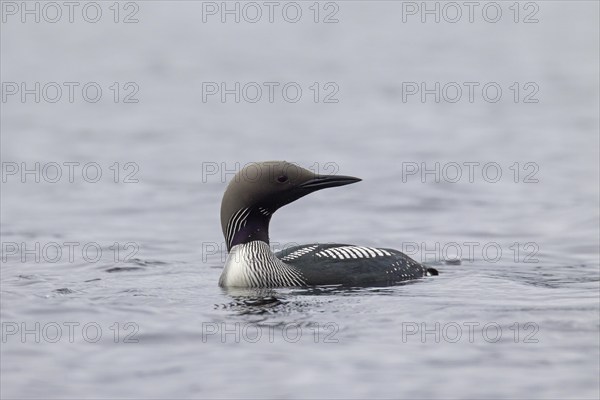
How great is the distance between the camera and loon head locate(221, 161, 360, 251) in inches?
412

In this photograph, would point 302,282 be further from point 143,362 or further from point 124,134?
point 124,134

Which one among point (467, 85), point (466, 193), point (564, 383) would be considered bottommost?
point (564, 383)

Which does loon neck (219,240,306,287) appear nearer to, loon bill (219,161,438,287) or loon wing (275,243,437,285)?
loon bill (219,161,438,287)

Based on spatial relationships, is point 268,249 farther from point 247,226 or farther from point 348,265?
point 348,265

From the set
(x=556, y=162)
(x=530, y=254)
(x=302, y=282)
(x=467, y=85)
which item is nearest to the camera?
(x=302, y=282)

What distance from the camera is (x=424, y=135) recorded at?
2036 cm

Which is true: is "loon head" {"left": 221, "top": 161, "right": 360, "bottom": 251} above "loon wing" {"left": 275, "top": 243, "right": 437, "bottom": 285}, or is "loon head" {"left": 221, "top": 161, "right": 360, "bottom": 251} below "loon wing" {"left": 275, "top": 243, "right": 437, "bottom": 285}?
above

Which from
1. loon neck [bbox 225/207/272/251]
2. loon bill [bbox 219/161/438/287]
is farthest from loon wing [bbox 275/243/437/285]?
loon neck [bbox 225/207/272/251]

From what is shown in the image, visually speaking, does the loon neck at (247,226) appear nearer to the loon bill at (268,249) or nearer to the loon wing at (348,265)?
the loon bill at (268,249)

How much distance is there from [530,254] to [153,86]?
511 inches

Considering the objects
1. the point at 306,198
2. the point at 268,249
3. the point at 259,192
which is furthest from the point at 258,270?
the point at 306,198

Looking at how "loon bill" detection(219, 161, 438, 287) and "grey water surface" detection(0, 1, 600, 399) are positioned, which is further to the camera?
"loon bill" detection(219, 161, 438, 287)

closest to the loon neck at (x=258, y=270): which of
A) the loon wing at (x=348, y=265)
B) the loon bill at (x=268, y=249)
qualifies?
the loon bill at (x=268, y=249)

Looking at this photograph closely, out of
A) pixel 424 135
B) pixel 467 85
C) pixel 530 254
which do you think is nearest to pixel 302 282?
pixel 530 254
